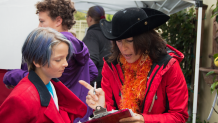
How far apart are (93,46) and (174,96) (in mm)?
1527

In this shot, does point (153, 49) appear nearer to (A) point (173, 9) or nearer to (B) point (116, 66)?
(B) point (116, 66)

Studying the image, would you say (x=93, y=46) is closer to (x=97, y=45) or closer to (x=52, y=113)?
(x=97, y=45)

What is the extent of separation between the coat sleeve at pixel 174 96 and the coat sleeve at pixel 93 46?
134 centimetres

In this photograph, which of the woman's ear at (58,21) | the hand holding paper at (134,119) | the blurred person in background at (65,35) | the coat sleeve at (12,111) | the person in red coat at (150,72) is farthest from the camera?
the woman's ear at (58,21)

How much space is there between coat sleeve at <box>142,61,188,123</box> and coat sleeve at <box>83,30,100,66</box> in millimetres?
1344

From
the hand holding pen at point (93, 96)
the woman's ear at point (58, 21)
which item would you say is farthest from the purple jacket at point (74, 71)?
the hand holding pen at point (93, 96)

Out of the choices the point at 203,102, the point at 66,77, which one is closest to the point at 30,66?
the point at 66,77

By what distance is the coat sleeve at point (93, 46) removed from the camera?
2.63 m

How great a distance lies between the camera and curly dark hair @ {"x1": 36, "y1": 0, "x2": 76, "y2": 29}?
1.77 metres

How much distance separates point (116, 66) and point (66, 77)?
0.46 metres

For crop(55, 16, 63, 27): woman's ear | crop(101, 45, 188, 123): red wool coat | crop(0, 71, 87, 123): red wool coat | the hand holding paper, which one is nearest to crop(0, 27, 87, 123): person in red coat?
crop(0, 71, 87, 123): red wool coat

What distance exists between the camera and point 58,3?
1.81m

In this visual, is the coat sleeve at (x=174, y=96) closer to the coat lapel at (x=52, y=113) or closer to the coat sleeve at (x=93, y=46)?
the coat lapel at (x=52, y=113)

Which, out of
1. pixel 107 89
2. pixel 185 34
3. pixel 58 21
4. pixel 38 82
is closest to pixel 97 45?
pixel 58 21
